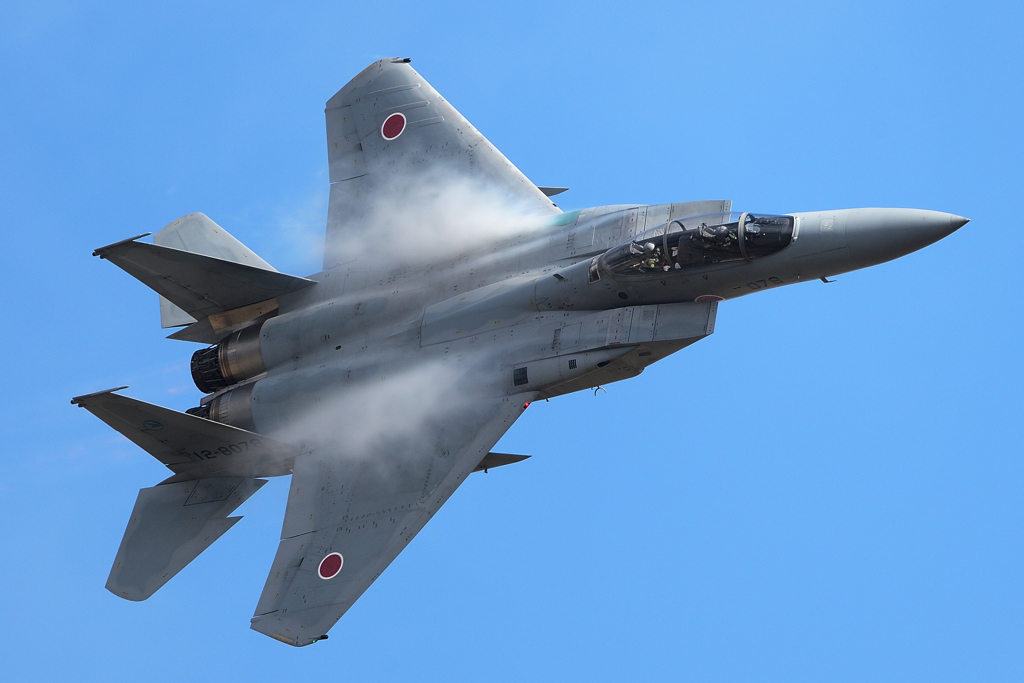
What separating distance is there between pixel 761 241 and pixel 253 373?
26.5ft

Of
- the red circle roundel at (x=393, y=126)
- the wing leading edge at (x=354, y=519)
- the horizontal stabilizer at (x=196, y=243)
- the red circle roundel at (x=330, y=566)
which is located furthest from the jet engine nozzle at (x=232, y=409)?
the red circle roundel at (x=393, y=126)

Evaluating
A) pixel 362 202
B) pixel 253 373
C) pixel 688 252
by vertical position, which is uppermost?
pixel 362 202

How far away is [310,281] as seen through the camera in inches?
814

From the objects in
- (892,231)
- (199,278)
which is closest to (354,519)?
(199,278)

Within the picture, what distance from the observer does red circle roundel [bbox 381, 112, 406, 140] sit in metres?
22.2

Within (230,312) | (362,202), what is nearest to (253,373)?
(230,312)

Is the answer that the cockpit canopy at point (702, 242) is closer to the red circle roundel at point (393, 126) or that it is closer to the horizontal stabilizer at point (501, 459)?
the horizontal stabilizer at point (501, 459)

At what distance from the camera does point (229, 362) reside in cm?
2042

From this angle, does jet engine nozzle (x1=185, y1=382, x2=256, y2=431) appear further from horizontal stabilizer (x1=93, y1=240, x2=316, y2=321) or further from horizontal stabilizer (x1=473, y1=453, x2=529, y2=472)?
horizontal stabilizer (x1=473, y1=453, x2=529, y2=472)

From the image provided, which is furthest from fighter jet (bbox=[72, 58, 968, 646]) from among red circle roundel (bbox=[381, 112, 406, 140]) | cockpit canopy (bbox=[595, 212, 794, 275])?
red circle roundel (bbox=[381, 112, 406, 140])

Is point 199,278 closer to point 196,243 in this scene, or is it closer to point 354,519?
point 196,243

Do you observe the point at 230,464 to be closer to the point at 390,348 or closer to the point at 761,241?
the point at 390,348

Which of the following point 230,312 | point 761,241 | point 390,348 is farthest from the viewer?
point 230,312

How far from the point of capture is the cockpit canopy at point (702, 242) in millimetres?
17359
